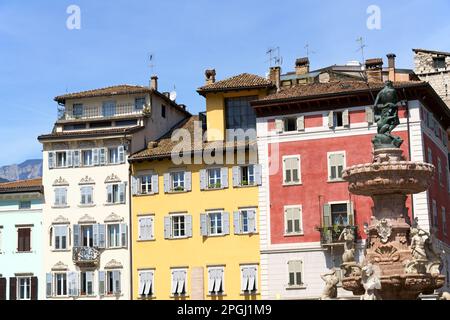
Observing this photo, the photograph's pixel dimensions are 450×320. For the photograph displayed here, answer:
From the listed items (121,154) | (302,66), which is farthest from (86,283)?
(302,66)

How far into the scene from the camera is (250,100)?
55969mm

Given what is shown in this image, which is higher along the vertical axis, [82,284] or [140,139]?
[140,139]

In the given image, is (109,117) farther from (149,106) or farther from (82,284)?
(82,284)

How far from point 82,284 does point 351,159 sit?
18345mm

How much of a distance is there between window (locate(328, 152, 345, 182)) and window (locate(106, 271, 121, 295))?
14547 millimetres

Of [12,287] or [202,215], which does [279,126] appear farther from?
[12,287]

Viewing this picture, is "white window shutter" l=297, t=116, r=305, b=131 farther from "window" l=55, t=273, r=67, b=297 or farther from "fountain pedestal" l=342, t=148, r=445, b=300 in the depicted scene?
"fountain pedestal" l=342, t=148, r=445, b=300

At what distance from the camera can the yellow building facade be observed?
52656 millimetres

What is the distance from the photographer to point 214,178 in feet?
178

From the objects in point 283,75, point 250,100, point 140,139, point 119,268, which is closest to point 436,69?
point 283,75

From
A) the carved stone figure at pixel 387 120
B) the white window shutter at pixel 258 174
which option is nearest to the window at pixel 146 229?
the white window shutter at pixel 258 174

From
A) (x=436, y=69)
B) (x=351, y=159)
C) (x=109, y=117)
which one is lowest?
(x=351, y=159)

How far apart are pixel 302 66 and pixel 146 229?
15.4 m

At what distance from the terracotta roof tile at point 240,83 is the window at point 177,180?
18.0 feet
